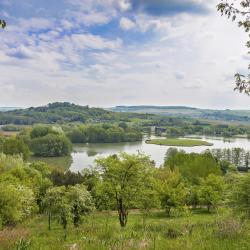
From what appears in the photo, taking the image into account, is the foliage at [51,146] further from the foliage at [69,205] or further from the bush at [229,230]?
the bush at [229,230]

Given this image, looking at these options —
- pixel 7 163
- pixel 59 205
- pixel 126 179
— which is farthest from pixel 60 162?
pixel 59 205

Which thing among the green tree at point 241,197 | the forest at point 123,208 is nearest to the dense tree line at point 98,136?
the forest at point 123,208

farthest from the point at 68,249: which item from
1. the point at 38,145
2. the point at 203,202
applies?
the point at 38,145

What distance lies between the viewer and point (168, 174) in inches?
2320

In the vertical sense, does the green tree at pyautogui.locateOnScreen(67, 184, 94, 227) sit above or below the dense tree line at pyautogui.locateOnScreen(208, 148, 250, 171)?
above

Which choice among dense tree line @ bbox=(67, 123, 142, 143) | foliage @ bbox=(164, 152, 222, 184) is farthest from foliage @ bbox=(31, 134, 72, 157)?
foliage @ bbox=(164, 152, 222, 184)

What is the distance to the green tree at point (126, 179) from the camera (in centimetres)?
2775

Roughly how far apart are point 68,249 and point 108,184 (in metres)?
20.5

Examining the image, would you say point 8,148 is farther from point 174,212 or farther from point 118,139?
point 118,139

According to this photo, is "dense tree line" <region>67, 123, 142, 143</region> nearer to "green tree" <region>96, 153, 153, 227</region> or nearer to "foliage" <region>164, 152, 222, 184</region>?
"foliage" <region>164, 152, 222, 184</region>

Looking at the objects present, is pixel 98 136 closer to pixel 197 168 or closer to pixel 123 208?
pixel 197 168

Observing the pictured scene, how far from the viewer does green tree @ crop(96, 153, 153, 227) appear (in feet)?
91.0

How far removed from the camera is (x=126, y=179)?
92.6 feet

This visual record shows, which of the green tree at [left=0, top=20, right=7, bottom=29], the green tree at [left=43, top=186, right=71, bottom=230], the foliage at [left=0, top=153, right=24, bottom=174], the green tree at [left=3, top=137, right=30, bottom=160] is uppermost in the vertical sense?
the green tree at [left=0, top=20, right=7, bottom=29]
